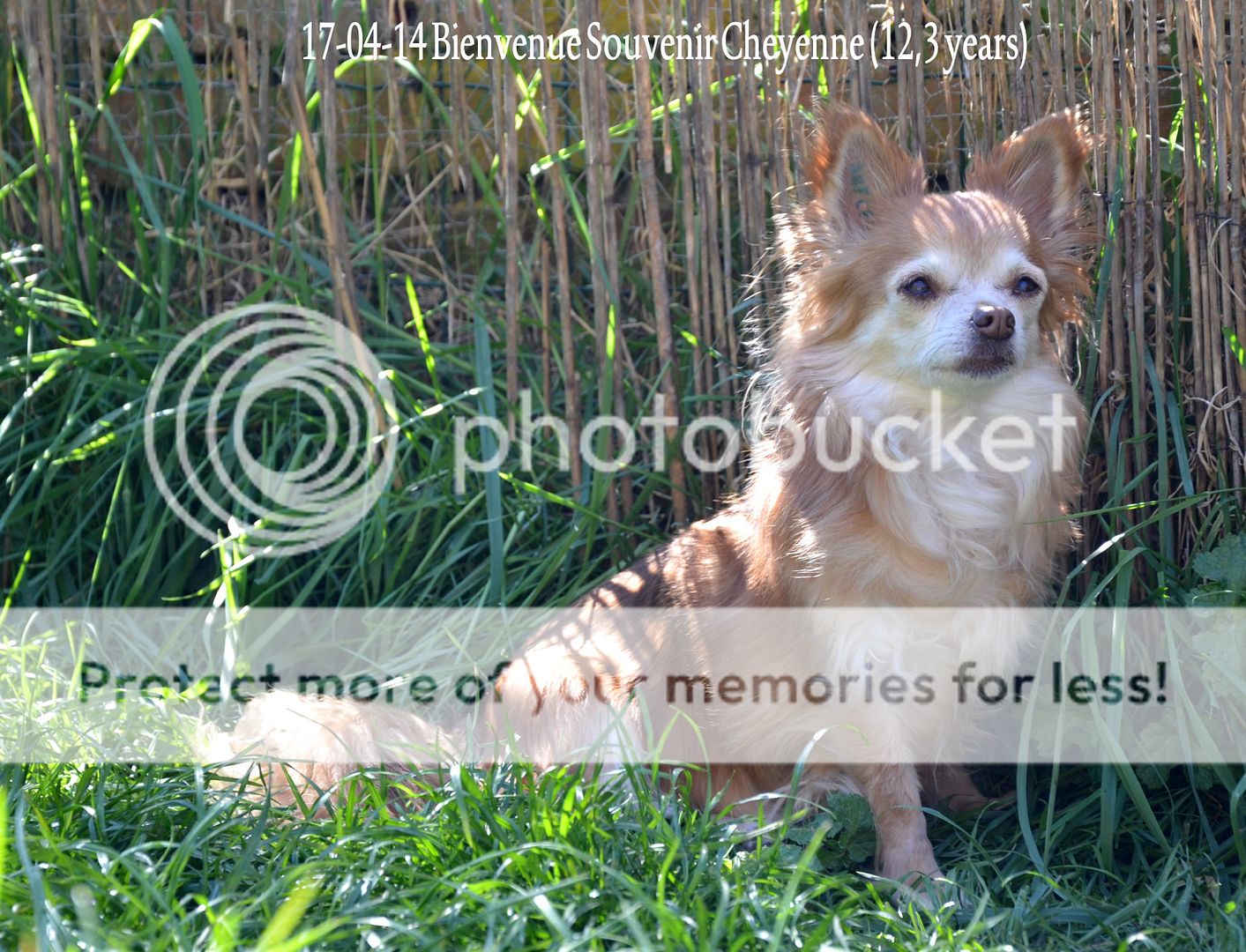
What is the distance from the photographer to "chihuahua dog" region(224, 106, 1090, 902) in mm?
2455

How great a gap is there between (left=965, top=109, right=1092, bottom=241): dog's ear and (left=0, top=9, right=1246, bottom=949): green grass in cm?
29

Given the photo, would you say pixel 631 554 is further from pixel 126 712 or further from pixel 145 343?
pixel 145 343

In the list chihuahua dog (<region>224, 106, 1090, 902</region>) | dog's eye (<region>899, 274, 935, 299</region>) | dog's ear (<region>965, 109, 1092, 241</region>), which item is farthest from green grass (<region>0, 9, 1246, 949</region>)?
dog's eye (<region>899, 274, 935, 299</region>)

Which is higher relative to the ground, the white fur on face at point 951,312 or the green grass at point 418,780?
the white fur on face at point 951,312

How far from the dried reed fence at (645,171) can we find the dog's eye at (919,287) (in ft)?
1.57

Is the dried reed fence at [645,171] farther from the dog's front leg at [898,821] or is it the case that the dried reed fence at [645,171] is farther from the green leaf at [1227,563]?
the dog's front leg at [898,821]

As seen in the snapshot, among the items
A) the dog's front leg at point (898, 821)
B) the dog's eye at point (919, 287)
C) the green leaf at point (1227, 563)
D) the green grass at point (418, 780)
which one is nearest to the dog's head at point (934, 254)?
the dog's eye at point (919, 287)

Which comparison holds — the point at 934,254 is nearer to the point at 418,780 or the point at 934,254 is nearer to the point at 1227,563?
the point at 1227,563

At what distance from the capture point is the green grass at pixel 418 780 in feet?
6.17

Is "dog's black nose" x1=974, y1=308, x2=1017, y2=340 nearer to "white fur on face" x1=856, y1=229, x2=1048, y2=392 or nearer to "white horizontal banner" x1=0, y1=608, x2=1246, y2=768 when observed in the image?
"white fur on face" x1=856, y1=229, x2=1048, y2=392

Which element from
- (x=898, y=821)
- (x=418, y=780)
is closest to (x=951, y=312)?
(x=898, y=821)

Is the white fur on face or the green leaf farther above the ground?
the white fur on face

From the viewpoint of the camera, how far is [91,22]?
3.72m

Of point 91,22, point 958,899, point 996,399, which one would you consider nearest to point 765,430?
point 996,399
